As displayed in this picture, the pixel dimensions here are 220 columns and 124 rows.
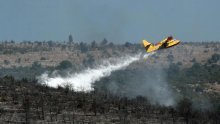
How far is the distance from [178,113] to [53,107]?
89.3 ft

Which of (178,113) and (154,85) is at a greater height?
(154,85)

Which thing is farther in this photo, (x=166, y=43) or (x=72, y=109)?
(x=166, y=43)

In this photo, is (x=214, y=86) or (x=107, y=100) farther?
(x=214, y=86)

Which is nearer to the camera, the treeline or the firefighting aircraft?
the treeline

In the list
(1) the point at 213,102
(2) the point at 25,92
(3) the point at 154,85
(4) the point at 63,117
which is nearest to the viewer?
(4) the point at 63,117

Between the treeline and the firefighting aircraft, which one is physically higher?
the firefighting aircraft

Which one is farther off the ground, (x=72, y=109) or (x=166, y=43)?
(x=166, y=43)

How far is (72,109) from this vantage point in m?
109

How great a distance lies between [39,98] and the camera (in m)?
113

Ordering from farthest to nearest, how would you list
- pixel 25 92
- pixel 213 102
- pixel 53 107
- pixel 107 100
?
pixel 213 102 < pixel 107 100 < pixel 25 92 < pixel 53 107

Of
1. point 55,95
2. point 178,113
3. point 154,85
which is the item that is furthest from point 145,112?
point 154,85

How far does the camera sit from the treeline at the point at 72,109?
98.7 metres

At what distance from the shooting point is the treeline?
9869 centimetres

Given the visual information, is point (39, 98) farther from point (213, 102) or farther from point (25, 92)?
point (213, 102)
